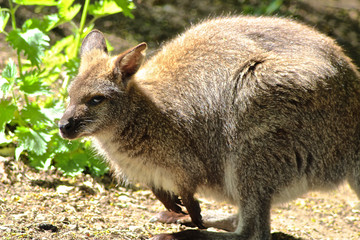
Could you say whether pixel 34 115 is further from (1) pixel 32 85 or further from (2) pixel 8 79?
(2) pixel 8 79

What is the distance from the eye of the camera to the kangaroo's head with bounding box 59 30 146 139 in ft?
15.8

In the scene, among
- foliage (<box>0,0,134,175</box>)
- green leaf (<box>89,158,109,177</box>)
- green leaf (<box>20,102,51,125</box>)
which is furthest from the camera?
green leaf (<box>89,158,109,177</box>)

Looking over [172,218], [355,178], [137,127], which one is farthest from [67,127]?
[355,178]

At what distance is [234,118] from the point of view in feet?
16.1

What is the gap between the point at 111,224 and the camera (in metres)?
5.40

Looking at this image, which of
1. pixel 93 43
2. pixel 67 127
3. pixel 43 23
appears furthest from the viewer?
pixel 43 23

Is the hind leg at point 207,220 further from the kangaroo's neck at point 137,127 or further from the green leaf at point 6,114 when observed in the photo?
the green leaf at point 6,114

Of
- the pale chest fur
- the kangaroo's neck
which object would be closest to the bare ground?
the pale chest fur

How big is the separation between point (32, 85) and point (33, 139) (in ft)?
1.90

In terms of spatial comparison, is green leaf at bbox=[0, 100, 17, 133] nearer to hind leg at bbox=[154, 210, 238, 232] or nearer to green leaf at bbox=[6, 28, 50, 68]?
green leaf at bbox=[6, 28, 50, 68]

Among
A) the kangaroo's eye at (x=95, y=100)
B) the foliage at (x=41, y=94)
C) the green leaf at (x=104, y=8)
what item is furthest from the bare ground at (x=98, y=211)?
the green leaf at (x=104, y=8)

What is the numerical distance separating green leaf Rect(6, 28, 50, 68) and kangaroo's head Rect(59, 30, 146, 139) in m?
0.81

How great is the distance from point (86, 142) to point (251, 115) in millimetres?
2303

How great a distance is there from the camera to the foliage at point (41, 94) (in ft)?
18.7
